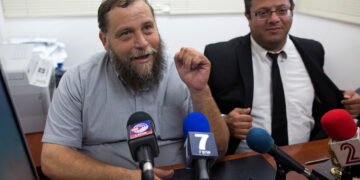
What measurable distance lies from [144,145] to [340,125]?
0.54m

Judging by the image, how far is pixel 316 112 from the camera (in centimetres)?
172

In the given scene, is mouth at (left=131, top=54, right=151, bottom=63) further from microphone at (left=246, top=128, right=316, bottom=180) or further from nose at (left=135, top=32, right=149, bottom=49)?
microphone at (left=246, top=128, right=316, bottom=180)

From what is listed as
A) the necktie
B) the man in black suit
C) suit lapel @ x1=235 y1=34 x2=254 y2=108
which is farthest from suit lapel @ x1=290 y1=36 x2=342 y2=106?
suit lapel @ x1=235 y1=34 x2=254 y2=108

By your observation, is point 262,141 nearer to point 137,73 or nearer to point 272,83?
point 137,73

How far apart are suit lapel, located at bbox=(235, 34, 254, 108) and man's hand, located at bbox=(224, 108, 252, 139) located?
0.16 metres

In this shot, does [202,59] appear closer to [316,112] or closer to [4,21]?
[316,112]

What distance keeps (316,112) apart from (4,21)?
254cm

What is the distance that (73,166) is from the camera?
3.59 feet

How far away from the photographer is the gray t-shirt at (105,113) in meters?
1.20

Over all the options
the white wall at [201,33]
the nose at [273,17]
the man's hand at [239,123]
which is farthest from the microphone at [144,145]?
the white wall at [201,33]

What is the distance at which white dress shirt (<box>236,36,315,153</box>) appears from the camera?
162cm

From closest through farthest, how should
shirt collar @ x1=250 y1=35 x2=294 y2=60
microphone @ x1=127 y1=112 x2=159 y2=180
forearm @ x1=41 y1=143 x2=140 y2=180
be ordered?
microphone @ x1=127 y1=112 x2=159 y2=180
forearm @ x1=41 y1=143 x2=140 y2=180
shirt collar @ x1=250 y1=35 x2=294 y2=60

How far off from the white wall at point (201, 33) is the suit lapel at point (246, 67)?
0.95 metres

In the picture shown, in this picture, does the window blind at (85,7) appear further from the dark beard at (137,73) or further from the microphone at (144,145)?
the microphone at (144,145)
